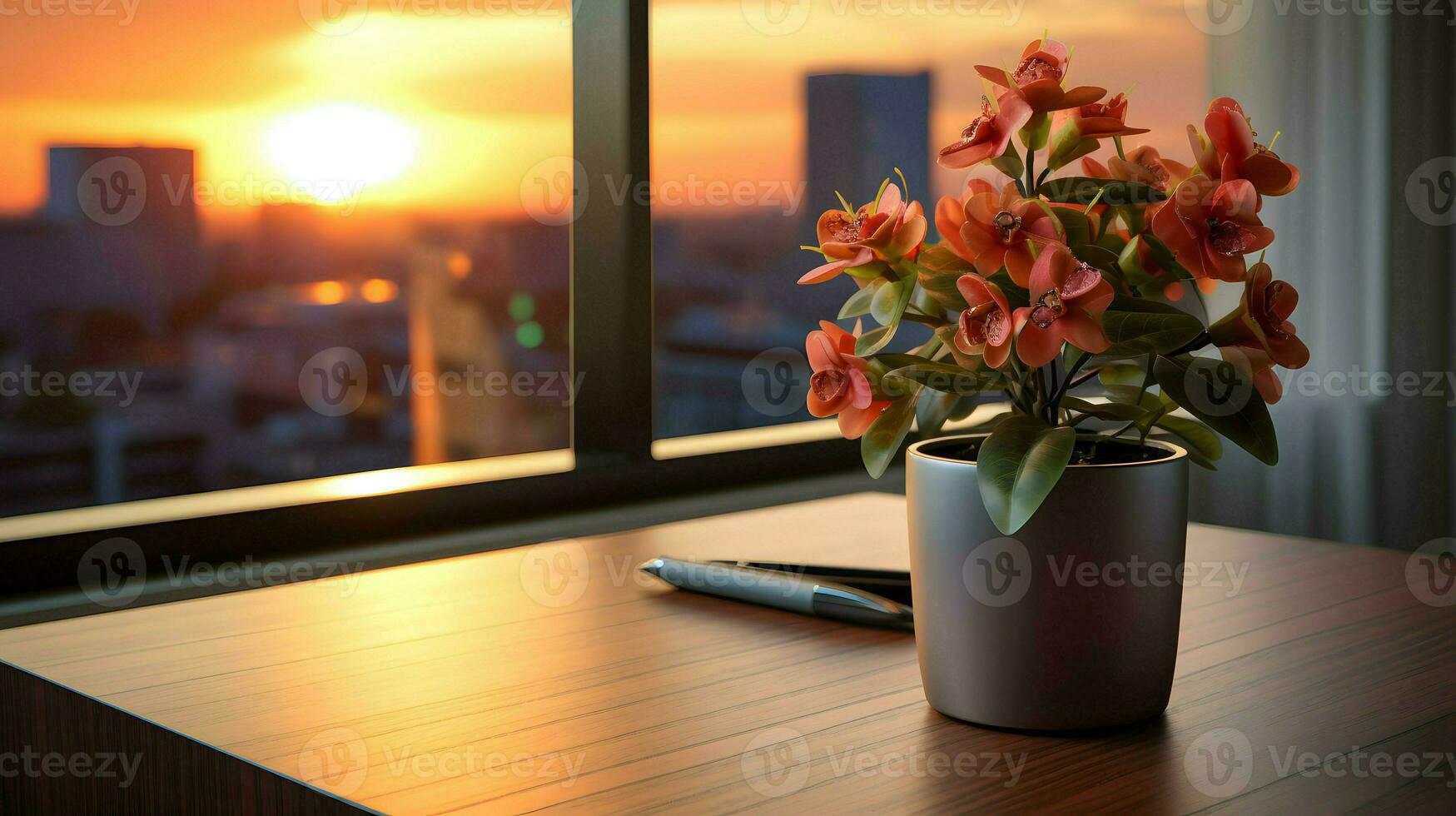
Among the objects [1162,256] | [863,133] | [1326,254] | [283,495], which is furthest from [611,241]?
[1326,254]

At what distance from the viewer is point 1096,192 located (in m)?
0.80

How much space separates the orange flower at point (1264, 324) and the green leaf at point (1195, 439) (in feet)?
0.33

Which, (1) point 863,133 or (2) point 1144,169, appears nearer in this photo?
(2) point 1144,169

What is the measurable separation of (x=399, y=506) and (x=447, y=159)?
644mm

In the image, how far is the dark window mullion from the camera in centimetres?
211

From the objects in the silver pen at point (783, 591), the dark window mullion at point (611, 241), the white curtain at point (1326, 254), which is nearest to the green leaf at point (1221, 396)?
the silver pen at point (783, 591)

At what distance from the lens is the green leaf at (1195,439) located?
0.87 m

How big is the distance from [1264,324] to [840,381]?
251mm

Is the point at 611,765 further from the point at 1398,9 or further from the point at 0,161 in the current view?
the point at 1398,9

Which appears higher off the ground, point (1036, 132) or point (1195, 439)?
point (1036, 132)

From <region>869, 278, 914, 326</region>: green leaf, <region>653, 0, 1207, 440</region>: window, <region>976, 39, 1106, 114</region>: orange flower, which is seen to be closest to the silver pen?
<region>869, 278, 914, 326</region>: green leaf

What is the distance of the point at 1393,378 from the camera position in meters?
2.82

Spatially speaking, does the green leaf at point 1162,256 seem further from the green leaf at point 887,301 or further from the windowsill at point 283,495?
the windowsill at point 283,495

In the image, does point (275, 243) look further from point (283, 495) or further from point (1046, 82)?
point (1046, 82)
